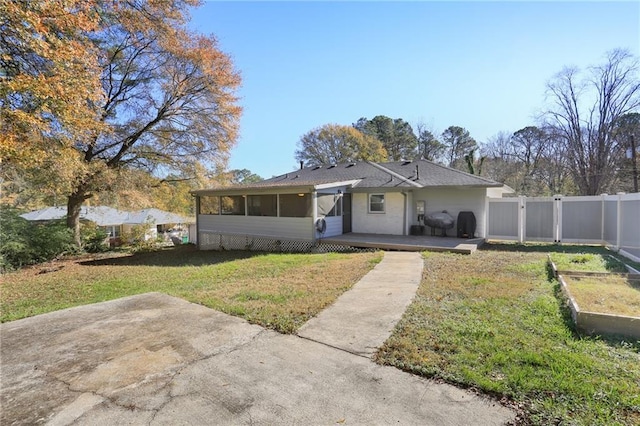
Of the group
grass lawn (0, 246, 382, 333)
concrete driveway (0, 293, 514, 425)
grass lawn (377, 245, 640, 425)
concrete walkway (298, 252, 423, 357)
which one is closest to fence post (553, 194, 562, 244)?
grass lawn (0, 246, 382, 333)

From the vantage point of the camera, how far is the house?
12.2 meters

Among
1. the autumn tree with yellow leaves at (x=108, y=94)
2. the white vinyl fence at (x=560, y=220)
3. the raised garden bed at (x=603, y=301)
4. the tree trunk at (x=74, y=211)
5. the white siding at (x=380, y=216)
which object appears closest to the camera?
the raised garden bed at (x=603, y=301)

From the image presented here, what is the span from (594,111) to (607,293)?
26.2m

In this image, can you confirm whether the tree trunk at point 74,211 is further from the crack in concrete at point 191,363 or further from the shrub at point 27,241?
the crack in concrete at point 191,363

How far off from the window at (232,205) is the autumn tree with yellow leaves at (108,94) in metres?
2.61

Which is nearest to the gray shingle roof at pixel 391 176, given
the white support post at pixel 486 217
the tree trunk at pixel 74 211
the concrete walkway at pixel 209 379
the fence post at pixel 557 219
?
the white support post at pixel 486 217

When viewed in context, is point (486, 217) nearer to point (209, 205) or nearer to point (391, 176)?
point (391, 176)

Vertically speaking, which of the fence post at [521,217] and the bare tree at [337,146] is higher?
the bare tree at [337,146]

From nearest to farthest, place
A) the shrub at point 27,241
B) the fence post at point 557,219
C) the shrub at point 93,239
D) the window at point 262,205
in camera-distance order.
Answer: the fence post at point 557,219 < the shrub at point 27,241 < the window at point 262,205 < the shrub at point 93,239

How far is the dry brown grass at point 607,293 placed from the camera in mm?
4113

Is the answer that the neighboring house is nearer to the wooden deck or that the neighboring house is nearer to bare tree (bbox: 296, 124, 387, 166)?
the wooden deck

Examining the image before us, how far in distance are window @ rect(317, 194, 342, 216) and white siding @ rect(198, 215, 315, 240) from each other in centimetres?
77

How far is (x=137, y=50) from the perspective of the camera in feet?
45.2

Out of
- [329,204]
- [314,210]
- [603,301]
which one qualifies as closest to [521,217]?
[329,204]
